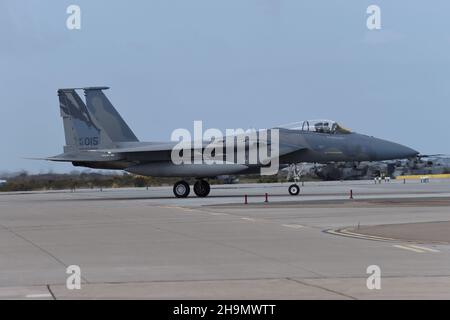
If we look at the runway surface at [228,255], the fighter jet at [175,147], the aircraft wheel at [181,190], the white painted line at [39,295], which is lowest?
the white painted line at [39,295]

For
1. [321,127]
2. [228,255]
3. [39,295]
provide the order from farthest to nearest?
[321,127] → [228,255] → [39,295]

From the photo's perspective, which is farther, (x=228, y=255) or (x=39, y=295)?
(x=228, y=255)

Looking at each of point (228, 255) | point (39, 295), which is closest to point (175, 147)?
point (228, 255)

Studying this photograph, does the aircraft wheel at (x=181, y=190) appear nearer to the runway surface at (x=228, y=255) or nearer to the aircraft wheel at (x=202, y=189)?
the aircraft wheel at (x=202, y=189)

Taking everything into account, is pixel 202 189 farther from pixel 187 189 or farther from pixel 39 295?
pixel 39 295

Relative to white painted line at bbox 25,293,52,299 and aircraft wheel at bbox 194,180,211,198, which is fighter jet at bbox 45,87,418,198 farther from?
white painted line at bbox 25,293,52,299

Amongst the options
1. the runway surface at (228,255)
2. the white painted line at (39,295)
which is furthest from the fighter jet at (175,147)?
the white painted line at (39,295)

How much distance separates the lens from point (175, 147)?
33312mm

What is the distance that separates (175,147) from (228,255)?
21646mm

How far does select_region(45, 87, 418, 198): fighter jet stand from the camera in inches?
1288

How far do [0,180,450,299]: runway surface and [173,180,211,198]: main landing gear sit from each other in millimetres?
12612

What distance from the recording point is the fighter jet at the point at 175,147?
32.7 metres
